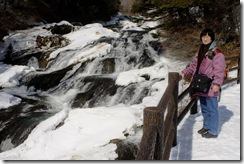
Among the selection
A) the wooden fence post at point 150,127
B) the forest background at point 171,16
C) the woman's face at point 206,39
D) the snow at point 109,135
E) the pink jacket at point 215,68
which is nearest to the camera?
the wooden fence post at point 150,127

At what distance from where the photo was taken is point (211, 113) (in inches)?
165

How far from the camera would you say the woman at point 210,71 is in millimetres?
3779

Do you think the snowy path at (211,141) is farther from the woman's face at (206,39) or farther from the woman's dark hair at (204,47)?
the woman's face at (206,39)

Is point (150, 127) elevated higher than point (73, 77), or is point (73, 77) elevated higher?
point (150, 127)

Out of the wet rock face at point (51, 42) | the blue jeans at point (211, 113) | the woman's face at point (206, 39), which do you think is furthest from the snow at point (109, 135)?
the wet rock face at point (51, 42)

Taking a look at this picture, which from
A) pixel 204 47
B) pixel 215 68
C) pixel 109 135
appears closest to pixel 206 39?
pixel 204 47

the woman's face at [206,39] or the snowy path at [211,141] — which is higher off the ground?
the woman's face at [206,39]

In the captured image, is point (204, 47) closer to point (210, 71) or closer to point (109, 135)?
point (210, 71)

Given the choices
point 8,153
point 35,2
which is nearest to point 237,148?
point 8,153

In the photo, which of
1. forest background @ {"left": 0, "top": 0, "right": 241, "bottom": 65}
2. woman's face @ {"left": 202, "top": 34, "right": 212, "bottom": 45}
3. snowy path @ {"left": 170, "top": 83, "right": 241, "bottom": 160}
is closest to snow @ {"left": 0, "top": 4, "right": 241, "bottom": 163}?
snowy path @ {"left": 170, "top": 83, "right": 241, "bottom": 160}

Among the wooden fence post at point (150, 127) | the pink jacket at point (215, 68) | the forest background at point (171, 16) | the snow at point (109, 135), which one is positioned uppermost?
the forest background at point (171, 16)

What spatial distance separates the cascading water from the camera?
8.23 meters

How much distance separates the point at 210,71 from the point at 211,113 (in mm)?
655

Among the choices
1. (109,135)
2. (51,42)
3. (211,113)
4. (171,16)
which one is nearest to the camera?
(211,113)
